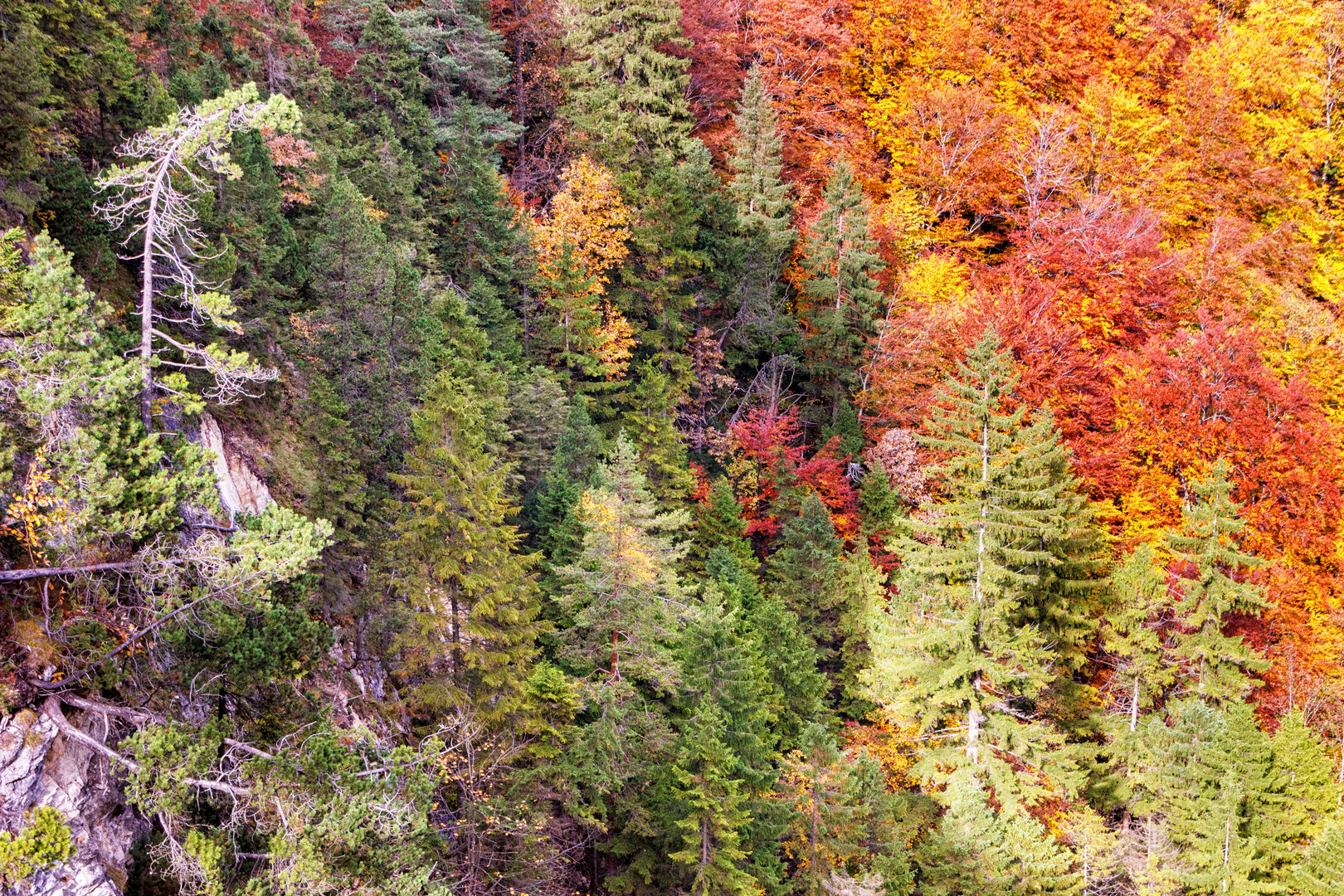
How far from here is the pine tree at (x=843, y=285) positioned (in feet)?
126

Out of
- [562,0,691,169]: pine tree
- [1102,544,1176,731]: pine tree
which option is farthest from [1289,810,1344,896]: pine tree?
[562,0,691,169]: pine tree

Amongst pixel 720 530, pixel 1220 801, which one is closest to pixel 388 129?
pixel 720 530

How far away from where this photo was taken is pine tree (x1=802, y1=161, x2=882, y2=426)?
38344mm

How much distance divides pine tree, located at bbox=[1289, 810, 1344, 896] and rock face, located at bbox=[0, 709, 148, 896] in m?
23.7

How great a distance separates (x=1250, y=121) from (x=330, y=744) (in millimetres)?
50993

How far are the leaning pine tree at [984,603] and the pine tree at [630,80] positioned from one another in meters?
20.0

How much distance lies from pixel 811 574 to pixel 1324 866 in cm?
1468

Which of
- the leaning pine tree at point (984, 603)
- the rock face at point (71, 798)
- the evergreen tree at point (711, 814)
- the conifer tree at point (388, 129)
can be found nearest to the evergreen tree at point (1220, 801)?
the leaning pine tree at point (984, 603)

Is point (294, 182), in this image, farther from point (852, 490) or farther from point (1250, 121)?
point (1250, 121)

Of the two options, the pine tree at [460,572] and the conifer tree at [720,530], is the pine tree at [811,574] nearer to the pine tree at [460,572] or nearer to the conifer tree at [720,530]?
the conifer tree at [720,530]

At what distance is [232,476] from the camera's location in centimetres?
1727

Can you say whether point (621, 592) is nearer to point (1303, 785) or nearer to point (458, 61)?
point (1303, 785)

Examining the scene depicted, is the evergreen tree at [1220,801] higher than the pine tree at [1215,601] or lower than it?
lower

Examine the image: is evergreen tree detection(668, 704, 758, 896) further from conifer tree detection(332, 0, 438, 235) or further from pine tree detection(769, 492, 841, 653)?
conifer tree detection(332, 0, 438, 235)
